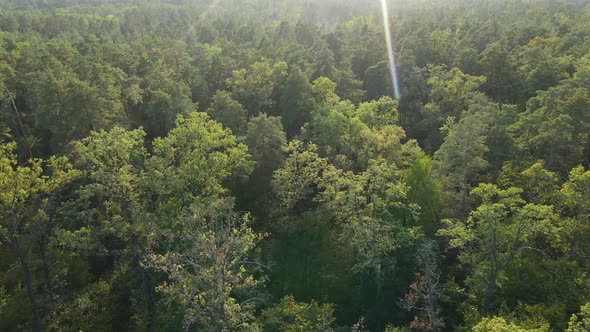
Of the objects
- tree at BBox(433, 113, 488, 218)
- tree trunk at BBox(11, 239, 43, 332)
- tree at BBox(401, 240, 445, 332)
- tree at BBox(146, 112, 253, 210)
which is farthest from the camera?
tree at BBox(433, 113, 488, 218)

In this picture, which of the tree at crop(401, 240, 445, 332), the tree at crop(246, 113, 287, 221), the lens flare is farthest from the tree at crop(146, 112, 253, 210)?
the lens flare

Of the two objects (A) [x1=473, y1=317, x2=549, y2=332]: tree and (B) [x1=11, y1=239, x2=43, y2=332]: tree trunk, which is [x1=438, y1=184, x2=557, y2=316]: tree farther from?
(B) [x1=11, y1=239, x2=43, y2=332]: tree trunk

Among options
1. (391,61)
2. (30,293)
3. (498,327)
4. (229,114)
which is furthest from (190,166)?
(391,61)

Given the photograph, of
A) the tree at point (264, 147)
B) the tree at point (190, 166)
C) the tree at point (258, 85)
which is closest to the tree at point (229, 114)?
the tree at point (264, 147)

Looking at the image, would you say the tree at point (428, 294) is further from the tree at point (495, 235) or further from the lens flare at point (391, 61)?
the lens flare at point (391, 61)

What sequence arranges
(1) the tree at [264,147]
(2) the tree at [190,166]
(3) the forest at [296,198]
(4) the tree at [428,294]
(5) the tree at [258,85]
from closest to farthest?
(4) the tree at [428,294]
(3) the forest at [296,198]
(2) the tree at [190,166]
(1) the tree at [264,147]
(5) the tree at [258,85]

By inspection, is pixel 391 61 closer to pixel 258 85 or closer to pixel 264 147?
pixel 258 85

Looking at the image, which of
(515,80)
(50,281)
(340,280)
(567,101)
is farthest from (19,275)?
(515,80)

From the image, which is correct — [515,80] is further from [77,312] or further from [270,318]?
[77,312]

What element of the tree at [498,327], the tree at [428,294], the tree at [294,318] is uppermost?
the tree at [498,327]
